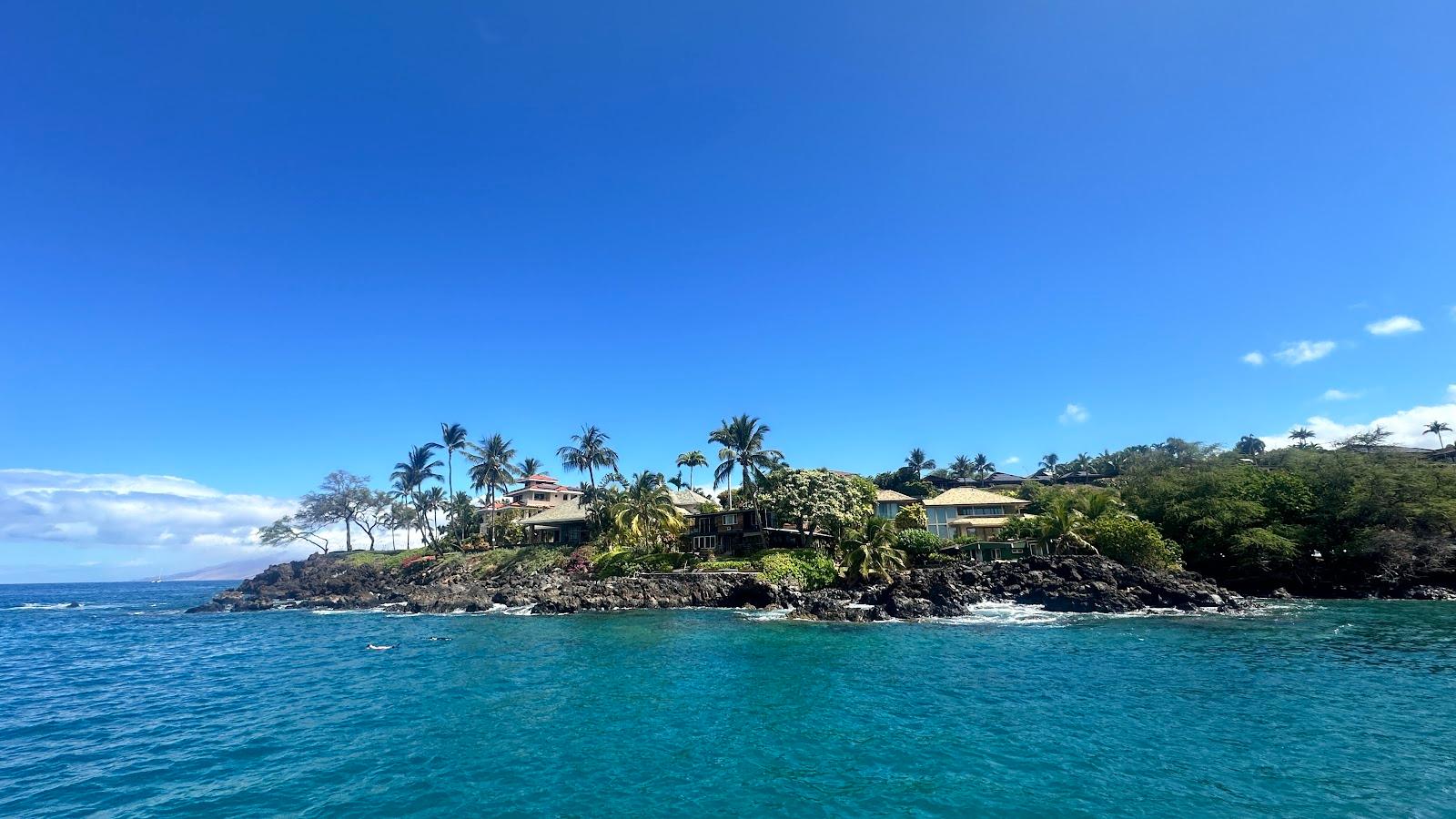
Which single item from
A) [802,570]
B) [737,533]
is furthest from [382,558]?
[802,570]

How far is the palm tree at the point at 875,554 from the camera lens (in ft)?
176

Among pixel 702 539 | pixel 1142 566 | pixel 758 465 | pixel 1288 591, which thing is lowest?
pixel 1288 591

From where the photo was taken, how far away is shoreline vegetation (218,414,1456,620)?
4919cm

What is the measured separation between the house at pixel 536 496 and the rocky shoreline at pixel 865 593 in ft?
94.2

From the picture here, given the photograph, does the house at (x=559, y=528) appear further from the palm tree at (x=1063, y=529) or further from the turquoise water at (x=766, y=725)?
the palm tree at (x=1063, y=529)

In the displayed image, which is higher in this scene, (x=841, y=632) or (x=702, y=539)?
(x=702, y=539)

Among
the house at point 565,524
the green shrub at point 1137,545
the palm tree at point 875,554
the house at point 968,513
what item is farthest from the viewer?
the house at point 565,524

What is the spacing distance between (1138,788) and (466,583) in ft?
229

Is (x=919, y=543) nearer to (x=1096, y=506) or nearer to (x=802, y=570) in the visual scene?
(x=802, y=570)

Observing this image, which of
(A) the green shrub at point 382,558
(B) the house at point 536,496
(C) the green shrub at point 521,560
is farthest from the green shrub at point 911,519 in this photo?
(A) the green shrub at point 382,558

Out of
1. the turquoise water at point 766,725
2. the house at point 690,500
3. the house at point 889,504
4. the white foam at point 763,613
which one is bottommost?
the white foam at point 763,613

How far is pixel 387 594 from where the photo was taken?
68.1 metres

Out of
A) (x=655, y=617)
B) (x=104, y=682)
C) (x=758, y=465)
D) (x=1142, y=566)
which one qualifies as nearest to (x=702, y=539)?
(x=758, y=465)

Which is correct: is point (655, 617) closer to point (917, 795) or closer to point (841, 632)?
point (841, 632)
